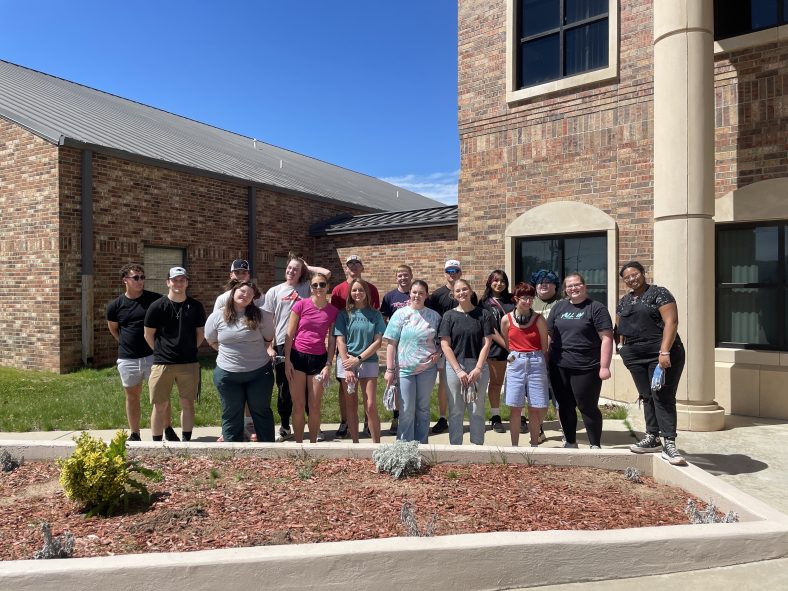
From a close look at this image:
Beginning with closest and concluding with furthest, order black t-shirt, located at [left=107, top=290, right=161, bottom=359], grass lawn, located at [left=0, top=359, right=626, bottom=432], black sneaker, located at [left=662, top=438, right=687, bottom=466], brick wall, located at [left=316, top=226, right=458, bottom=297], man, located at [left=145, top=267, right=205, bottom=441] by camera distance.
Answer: black sneaker, located at [left=662, top=438, right=687, bottom=466], man, located at [left=145, top=267, right=205, bottom=441], black t-shirt, located at [left=107, top=290, right=161, bottom=359], grass lawn, located at [left=0, top=359, right=626, bottom=432], brick wall, located at [left=316, top=226, right=458, bottom=297]

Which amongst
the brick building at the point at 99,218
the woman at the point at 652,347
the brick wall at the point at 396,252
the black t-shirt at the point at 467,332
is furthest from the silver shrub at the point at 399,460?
the brick wall at the point at 396,252

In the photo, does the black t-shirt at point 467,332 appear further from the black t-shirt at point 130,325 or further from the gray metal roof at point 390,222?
the gray metal roof at point 390,222

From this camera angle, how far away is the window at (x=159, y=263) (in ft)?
39.7

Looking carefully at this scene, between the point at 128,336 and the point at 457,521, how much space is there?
12.0 ft

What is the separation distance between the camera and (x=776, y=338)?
712 cm

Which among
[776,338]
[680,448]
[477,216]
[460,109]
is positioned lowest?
[680,448]

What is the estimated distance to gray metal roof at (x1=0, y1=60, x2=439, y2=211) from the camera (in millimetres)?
11438

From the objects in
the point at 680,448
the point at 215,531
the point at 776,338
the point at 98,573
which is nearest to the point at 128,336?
the point at 215,531

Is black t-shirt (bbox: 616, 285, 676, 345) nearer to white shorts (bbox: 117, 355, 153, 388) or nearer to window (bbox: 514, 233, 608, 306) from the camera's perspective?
window (bbox: 514, 233, 608, 306)

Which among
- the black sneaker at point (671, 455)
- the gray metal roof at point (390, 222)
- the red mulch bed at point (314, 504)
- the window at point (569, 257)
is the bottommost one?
the red mulch bed at point (314, 504)

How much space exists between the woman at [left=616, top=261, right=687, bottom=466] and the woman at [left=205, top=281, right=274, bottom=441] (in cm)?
324

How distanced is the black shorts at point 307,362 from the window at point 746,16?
6525 millimetres

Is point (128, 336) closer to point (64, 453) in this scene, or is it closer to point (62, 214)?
point (64, 453)

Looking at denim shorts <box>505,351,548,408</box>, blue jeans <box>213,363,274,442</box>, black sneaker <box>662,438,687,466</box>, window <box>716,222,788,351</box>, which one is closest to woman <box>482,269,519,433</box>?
denim shorts <box>505,351,548,408</box>
